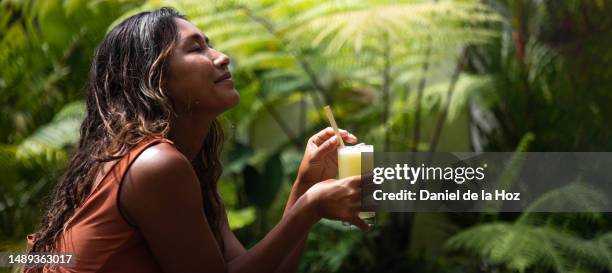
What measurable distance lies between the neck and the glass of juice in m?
0.20

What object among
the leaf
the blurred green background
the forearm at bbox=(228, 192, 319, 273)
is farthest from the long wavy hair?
the leaf

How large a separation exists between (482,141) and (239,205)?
913 millimetres

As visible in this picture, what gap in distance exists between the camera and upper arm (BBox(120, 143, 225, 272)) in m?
1.03

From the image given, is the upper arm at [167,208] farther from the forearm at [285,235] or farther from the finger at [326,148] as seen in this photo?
the finger at [326,148]

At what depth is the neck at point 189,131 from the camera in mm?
1168

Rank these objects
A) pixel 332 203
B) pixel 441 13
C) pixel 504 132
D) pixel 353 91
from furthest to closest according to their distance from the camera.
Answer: pixel 353 91 → pixel 504 132 → pixel 441 13 → pixel 332 203

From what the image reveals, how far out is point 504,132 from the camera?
2824 mm

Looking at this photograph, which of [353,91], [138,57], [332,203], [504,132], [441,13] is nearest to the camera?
[332,203]

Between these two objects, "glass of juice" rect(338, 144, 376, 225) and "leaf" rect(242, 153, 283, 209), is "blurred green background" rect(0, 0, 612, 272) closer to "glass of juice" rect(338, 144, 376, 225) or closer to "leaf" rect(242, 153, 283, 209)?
"leaf" rect(242, 153, 283, 209)

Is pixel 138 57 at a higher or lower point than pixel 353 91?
higher

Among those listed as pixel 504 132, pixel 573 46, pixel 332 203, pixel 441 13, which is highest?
pixel 332 203

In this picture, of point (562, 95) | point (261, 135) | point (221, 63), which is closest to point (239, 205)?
point (261, 135)

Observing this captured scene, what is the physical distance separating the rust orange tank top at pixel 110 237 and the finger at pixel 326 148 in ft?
0.75

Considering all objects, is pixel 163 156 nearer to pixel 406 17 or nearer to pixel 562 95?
pixel 406 17
